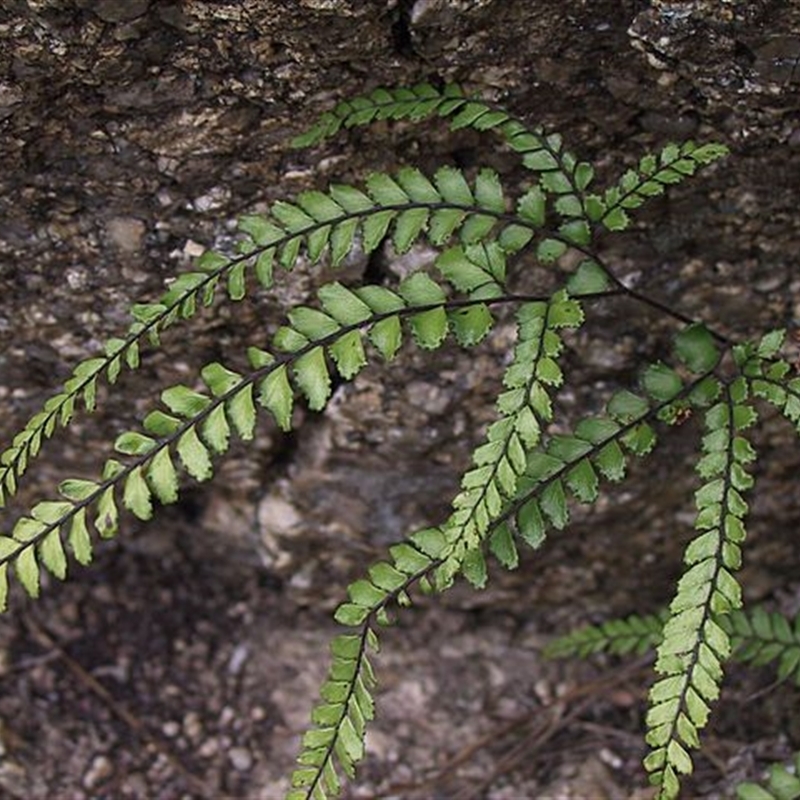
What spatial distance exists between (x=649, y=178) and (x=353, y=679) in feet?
3.04

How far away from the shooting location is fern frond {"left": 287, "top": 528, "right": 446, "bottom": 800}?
1.82 metres

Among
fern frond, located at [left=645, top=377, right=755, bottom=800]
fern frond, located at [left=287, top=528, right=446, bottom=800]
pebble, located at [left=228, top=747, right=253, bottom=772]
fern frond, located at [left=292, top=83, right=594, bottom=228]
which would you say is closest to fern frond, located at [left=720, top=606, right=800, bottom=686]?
fern frond, located at [left=645, top=377, right=755, bottom=800]

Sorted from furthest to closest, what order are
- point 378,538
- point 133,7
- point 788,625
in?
point 378,538 < point 788,625 < point 133,7

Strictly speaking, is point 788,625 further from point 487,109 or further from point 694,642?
point 487,109

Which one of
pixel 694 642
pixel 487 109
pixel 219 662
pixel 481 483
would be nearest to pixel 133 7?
pixel 487 109

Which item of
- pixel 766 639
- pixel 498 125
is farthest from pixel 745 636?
pixel 498 125

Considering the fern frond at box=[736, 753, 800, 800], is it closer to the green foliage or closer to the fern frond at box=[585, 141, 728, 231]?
the green foliage

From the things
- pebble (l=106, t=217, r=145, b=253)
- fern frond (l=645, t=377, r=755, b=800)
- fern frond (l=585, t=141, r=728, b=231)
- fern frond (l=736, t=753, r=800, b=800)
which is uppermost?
fern frond (l=585, t=141, r=728, b=231)

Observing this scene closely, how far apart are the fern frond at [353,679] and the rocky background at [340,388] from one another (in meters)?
0.68

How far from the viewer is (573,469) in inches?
78.7

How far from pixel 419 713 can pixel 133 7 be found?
5.62 ft

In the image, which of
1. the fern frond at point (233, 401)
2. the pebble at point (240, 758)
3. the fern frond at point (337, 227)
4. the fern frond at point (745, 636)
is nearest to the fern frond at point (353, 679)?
the fern frond at point (233, 401)

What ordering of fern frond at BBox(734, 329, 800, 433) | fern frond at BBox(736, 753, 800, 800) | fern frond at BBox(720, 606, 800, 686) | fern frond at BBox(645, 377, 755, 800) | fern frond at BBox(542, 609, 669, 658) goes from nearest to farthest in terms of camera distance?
fern frond at BBox(645, 377, 755, 800) < fern frond at BBox(734, 329, 800, 433) < fern frond at BBox(736, 753, 800, 800) < fern frond at BBox(720, 606, 800, 686) < fern frond at BBox(542, 609, 669, 658)

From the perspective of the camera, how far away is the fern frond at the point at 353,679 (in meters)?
1.82
